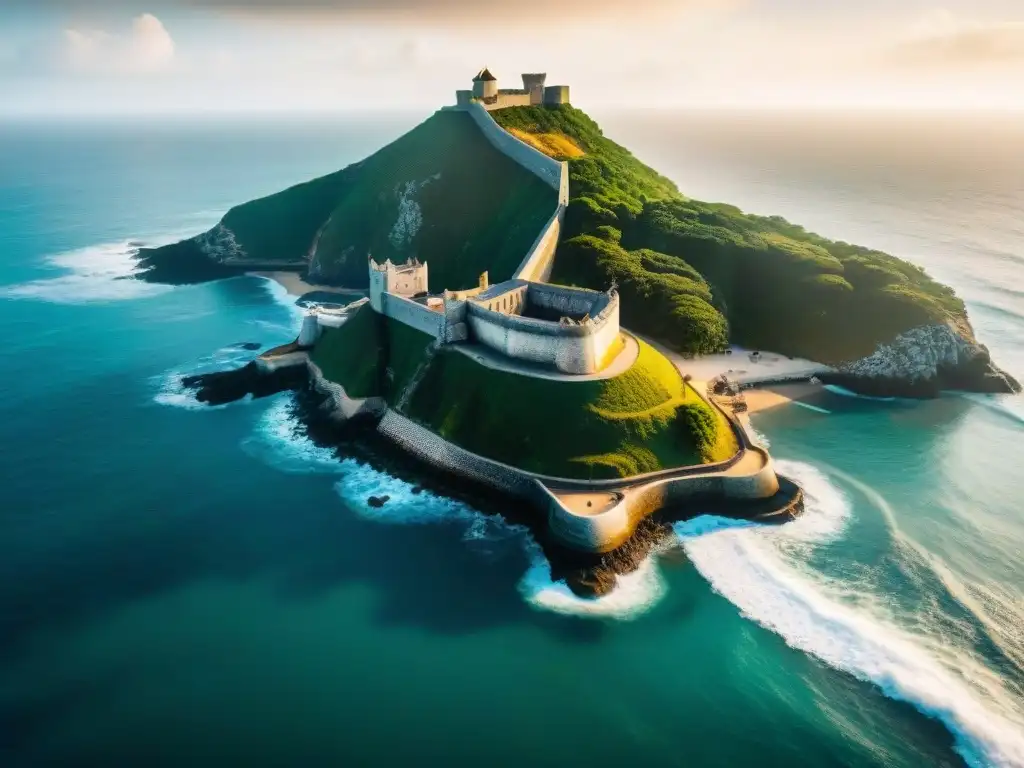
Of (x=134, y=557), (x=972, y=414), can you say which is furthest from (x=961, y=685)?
(x=134, y=557)

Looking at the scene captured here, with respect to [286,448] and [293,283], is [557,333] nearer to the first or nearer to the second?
[286,448]

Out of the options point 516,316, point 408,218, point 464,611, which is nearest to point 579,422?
point 516,316

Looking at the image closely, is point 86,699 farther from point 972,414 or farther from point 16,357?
point 972,414

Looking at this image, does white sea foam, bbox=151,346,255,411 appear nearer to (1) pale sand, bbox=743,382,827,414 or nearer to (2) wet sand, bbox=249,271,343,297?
(2) wet sand, bbox=249,271,343,297

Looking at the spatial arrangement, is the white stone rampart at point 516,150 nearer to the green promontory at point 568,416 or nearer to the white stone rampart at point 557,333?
the white stone rampart at point 557,333

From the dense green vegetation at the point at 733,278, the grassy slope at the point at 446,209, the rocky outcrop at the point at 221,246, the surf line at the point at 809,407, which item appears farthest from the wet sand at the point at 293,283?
the surf line at the point at 809,407

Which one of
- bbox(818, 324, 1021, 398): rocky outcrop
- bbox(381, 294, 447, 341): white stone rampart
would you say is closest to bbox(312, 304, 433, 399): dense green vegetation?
bbox(381, 294, 447, 341): white stone rampart
